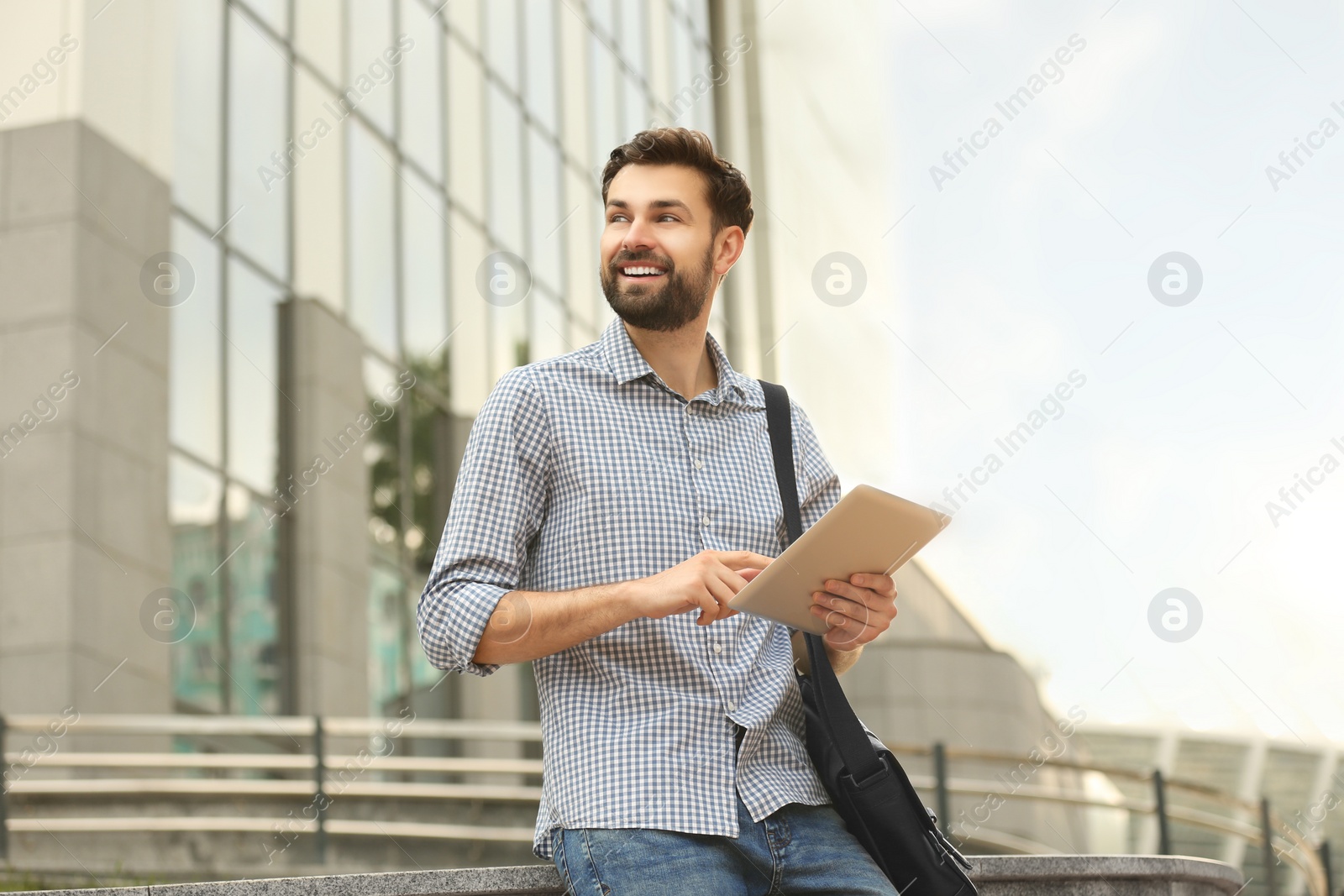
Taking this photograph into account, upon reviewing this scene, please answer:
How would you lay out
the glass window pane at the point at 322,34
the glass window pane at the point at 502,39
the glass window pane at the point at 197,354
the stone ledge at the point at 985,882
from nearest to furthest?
the stone ledge at the point at 985,882 → the glass window pane at the point at 197,354 → the glass window pane at the point at 322,34 → the glass window pane at the point at 502,39

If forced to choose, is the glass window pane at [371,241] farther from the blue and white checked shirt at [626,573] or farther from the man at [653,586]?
the blue and white checked shirt at [626,573]

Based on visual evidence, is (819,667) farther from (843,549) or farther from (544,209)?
(544,209)

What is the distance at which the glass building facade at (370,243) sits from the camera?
42.1ft

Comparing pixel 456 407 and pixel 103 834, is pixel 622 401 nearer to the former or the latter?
pixel 103 834

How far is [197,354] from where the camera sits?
A: 12789 mm

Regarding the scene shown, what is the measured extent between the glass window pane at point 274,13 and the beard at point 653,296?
12266mm

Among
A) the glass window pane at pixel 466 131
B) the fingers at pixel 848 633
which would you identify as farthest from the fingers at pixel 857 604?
the glass window pane at pixel 466 131

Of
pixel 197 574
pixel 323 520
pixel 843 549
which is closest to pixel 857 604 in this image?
pixel 843 549

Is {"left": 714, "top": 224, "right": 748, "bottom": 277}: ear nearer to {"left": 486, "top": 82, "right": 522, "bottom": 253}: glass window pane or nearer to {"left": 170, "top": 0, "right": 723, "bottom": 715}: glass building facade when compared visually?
{"left": 170, "top": 0, "right": 723, "bottom": 715}: glass building facade

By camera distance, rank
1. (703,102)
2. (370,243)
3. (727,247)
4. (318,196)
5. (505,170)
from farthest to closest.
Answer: (703,102) → (505,170) → (370,243) → (318,196) → (727,247)

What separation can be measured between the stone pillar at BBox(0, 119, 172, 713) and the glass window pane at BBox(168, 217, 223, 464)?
322 millimetres

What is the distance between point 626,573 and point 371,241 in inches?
538

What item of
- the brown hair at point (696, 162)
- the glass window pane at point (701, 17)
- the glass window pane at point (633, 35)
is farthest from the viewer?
the glass window pane at point (701, 17)

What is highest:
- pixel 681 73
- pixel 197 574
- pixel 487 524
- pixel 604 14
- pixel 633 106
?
pixel 681 73
